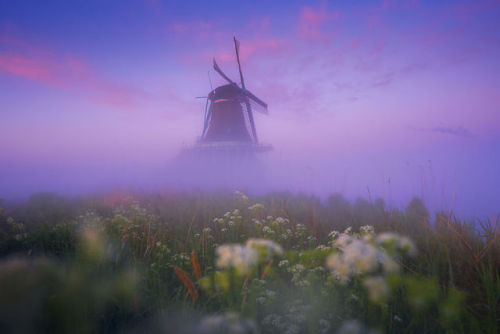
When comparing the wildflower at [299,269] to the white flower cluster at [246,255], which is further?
the wildflower at [299,269]

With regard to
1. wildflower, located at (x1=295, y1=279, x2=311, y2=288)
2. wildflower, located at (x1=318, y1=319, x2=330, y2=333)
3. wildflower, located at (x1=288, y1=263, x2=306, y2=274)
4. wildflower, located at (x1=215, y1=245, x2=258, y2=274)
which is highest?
wildflower, located at (x1=215, y1=245, x2=258, y2=274)

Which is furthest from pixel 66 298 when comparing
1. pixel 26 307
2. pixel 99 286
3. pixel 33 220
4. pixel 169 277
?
pixel 33 220

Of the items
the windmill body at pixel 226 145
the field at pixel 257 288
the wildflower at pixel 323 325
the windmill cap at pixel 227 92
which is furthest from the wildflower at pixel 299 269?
the windmill cap at pixel 227 92

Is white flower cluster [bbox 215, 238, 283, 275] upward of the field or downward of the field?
upward

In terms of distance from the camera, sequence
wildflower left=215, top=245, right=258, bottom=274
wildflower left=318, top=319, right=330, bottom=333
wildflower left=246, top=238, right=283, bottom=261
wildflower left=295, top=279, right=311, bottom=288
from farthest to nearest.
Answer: wildflower left=295, top=279, right=311, bottom=288, wildflower left=318, top=319, right=330, bottom=333, wildflower left=246, top=238, right=283, bottom=261, wildflower left=215, top=245, right=258, bottom=274

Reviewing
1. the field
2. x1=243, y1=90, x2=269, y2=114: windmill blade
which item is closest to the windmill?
x1=243, y1=90, x2=269, y2=114: windmill blade

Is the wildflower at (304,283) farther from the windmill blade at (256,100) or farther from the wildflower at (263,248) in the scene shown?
the windmill blade at (256,100)

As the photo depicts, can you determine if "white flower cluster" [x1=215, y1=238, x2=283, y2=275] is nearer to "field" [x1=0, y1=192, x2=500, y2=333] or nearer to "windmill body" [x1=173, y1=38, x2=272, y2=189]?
"field" [x1=0, y1=192, x2=500, y2=333]

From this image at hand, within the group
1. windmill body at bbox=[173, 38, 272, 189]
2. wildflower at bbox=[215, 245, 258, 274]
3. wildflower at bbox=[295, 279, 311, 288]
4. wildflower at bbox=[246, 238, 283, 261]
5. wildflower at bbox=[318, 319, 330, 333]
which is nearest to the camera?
wildflower at bbox=[215, 245, 258, 274]

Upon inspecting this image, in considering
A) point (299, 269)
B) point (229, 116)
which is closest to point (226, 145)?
point (229, 116)

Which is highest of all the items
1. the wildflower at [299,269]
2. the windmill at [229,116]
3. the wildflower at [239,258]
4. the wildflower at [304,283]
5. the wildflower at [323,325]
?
the windmill at [229,116]

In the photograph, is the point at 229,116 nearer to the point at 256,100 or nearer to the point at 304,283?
the point at 256,100

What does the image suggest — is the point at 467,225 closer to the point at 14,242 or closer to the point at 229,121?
the point at 14,242

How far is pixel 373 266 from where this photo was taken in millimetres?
1531
